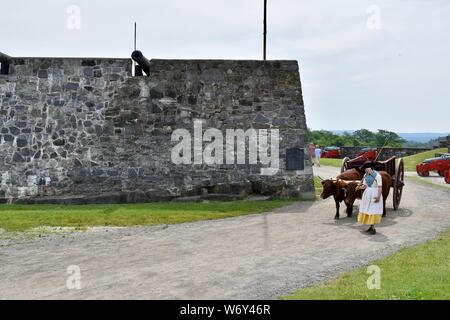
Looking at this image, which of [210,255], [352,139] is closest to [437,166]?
[210,255]

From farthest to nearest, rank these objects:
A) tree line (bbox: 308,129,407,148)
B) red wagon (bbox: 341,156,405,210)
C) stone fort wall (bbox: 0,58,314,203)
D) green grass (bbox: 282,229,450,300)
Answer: tree line (bbox: 308,129,407,148) → stone fort wall (bbox: 0,58,314,203) → red wagon (bbox: 341,156,405,210) → green grass (bbox: 282,229,450,300)

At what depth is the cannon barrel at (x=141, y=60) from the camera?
15695 mm

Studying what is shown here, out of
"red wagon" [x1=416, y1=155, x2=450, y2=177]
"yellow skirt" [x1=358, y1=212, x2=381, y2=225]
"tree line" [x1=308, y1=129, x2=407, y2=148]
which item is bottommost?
"yellow skirt" [x1=358, y1=212, x2=381, y2=225]

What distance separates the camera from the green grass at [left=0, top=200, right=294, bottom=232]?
1250 cm

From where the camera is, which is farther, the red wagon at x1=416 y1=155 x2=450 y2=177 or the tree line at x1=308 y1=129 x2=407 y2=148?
the tree line at x1=308 y1=129 x2=407 y2=148

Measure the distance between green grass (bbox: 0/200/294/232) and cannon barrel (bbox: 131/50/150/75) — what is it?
4339 millimetres

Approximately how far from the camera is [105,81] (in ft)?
54.4

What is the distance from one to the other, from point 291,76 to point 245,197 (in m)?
4.15

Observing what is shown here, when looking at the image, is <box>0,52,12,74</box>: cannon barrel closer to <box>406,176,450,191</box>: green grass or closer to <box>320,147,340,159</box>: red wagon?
<box>406,176,450,191</box>: green grass

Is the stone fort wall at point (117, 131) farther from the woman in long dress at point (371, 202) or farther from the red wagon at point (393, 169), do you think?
the woman in long dress at point (371, 202)

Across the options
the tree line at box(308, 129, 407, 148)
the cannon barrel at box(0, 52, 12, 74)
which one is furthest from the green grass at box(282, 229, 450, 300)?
the tree line at box(308, 129, 407, 148)

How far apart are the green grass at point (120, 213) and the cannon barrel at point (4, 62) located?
4.32 metres

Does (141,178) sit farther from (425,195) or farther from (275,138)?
(425,195)

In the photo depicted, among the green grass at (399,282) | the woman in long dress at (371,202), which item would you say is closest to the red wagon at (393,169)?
the woman in long dress at (371,202)
